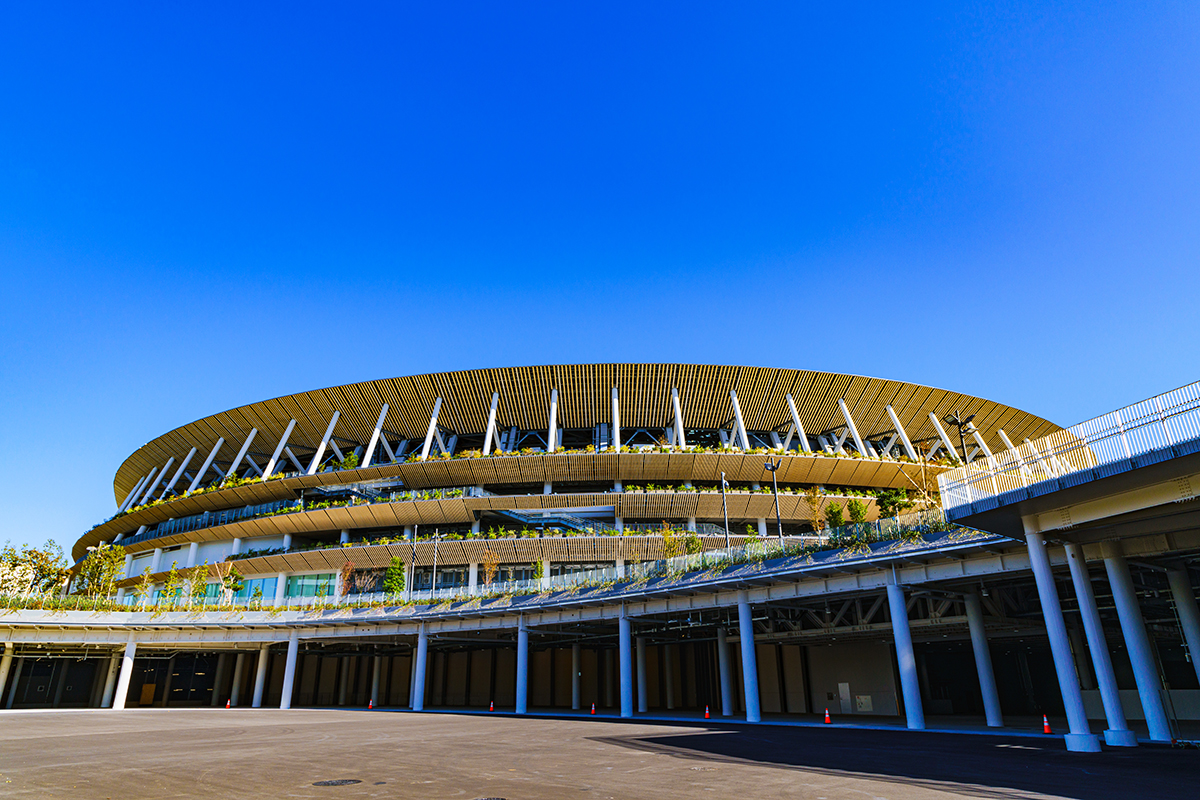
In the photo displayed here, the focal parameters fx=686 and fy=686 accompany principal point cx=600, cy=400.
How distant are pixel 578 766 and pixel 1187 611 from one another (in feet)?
66.3

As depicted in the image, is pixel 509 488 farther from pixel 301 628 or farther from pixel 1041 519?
pixel 1041 519

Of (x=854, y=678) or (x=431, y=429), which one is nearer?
(x=854, y=678)

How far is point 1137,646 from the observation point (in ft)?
58.6

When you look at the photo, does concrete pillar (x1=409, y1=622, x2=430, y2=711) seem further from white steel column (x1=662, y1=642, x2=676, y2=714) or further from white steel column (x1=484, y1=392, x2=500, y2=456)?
white steel column (x1=662, y1=642, x2=676, y2=714)

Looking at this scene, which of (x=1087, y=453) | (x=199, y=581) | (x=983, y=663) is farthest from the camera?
(x=199, y=581)

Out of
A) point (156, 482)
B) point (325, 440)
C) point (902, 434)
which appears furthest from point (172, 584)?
point (902, 434)

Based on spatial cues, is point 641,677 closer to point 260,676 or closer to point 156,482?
point 260,676

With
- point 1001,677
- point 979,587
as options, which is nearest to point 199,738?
point 979,587

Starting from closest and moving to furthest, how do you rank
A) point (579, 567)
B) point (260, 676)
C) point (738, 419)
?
point (260, 676), point (579, 567), point (738, 419)

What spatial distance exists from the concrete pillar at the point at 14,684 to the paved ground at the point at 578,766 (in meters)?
31.8

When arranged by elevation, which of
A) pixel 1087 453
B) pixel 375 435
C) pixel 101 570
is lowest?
pixel 1087 453

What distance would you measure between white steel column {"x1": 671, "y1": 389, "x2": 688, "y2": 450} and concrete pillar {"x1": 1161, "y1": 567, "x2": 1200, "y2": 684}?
30092 mm

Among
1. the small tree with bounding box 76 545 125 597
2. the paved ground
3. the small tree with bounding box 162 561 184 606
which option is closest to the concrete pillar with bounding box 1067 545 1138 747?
the paved ground

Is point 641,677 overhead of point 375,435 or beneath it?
beneath
